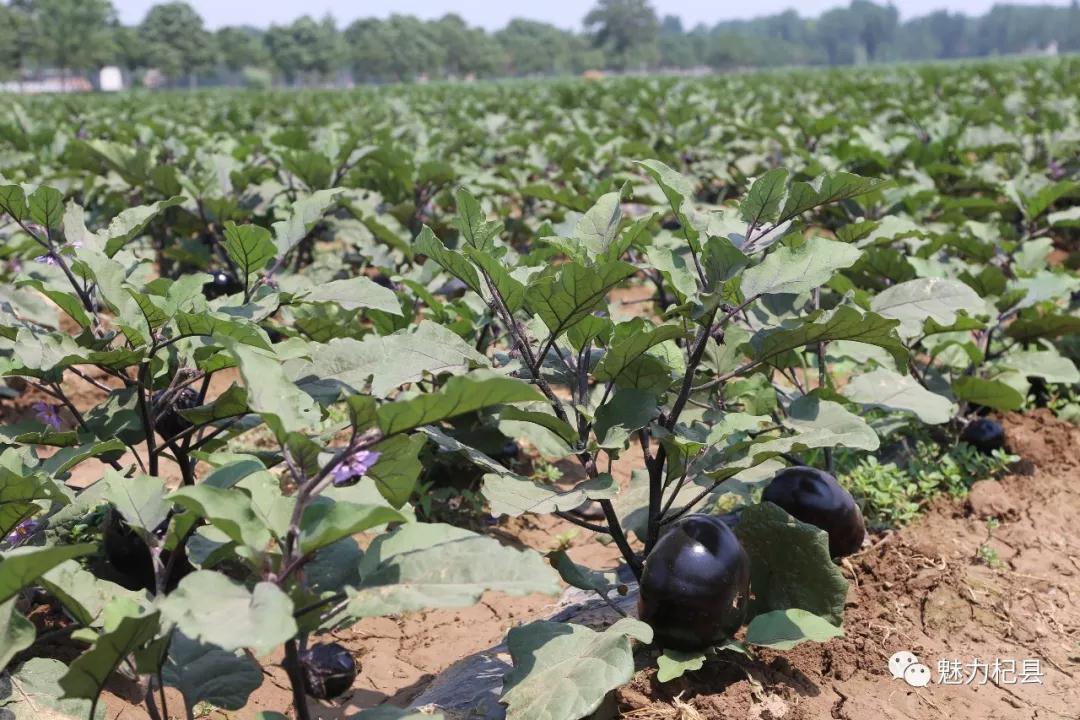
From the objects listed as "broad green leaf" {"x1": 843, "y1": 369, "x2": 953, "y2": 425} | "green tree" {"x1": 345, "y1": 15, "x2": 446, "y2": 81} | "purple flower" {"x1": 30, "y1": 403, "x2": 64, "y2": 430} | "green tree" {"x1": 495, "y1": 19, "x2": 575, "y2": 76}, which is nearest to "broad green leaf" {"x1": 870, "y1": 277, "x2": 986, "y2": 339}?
"broad green leaf" {"x1": 843, "y1": 369, "x2": 953, "y2": 425}

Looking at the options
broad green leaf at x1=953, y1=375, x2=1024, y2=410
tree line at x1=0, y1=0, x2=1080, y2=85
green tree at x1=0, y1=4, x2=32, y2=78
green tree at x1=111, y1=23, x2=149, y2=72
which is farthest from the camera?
green tree at x1=111, y1=23, x2=149, y2=72

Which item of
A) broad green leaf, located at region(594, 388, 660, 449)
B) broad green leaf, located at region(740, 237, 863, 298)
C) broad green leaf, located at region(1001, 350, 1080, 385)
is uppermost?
broad green leaf, located at region(740, 237, 863, 298)

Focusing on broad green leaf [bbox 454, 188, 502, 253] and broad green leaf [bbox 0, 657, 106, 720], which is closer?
broad green leaf [bbox 0, 657, 106, 720]

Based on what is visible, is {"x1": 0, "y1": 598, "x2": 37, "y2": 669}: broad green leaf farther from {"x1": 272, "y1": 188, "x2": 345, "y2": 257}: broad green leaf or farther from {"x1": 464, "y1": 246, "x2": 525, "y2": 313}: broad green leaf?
{"x1": 272, "y1": 188, "x2": 345, "y2": 257}: broad green leaf

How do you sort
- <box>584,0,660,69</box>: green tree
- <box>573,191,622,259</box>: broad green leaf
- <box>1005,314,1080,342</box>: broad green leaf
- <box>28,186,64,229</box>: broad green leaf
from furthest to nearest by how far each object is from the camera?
<box>584,0,660,69</box>: green tree → <box>1005,314,1080,342</box>: broad green leaf → <box>28,186,64,229</box>: broad green leaf → <box>573,191,622,259</box>: broad green leaf

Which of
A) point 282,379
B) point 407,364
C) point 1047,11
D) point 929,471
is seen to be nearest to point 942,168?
point 929,471

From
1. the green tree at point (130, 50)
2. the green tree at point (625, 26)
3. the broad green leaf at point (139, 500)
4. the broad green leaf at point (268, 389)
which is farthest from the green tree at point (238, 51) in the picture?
the broad green leaf at point (268, 389)

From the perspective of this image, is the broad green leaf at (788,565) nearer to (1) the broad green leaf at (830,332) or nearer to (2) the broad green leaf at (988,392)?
(1) the broad green leaf at (830,332)

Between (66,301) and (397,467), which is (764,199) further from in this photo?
(66,301)

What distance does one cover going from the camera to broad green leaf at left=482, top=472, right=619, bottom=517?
187 centimetres

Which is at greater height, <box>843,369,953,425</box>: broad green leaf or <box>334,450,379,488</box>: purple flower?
<box>334,450,379,488</box>: purple flower

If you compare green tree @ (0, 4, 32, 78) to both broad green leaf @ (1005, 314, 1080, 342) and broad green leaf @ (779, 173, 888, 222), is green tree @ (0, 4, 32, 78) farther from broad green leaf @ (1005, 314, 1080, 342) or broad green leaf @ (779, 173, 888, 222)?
broad green leaf @ (779, 173, 888, 222)

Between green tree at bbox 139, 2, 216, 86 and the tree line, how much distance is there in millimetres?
100

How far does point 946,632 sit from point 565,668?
1.14 meters
